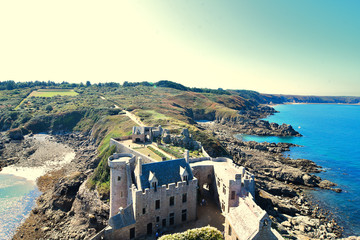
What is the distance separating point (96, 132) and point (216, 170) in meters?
66.3

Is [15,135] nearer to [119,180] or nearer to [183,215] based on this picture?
[119,180]

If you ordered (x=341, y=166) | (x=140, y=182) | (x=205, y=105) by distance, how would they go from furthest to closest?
(x=205, y=105)
(x=341, y=166)
(x=140, y=182)

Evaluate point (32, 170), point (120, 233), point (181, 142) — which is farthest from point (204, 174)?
point (32, 170)

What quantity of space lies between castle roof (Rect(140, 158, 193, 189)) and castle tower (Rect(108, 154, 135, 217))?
446 centimetres

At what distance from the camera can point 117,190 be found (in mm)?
33469

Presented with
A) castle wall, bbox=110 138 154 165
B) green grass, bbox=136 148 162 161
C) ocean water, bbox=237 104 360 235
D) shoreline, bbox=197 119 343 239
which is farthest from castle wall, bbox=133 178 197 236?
ocean water, bbox=237 104 360 235

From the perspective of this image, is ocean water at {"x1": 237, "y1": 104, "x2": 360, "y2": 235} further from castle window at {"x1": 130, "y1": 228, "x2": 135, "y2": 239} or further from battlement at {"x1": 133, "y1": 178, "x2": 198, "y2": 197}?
castle window at {"x1": 130, "y1": 228, "x2": 135, "y2": 239}

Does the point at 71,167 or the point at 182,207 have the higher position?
the point at 182,207

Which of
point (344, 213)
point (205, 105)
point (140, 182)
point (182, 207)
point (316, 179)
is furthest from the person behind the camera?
point (205, 105)

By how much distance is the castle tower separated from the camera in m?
32.7

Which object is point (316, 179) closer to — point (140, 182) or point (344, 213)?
point (344, 213)

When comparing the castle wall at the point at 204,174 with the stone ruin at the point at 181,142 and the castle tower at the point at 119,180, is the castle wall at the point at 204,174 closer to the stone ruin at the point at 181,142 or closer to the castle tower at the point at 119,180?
the castle tower at the point at 119,180

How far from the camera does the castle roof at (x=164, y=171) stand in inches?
1139

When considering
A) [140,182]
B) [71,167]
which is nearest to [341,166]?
[140,182]
